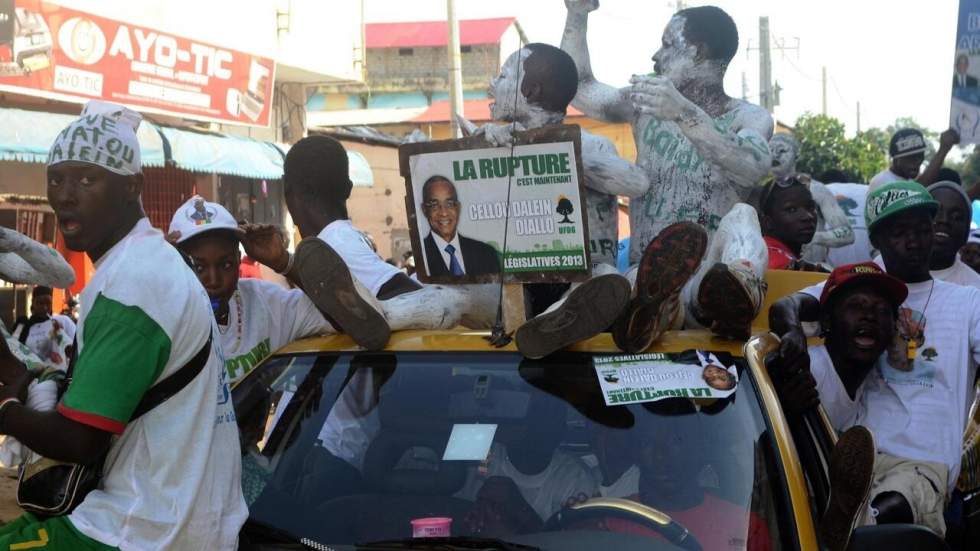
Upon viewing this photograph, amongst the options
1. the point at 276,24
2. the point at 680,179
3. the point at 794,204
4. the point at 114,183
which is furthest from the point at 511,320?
the point at 276,24

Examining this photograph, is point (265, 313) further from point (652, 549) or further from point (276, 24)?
point (276, 24)

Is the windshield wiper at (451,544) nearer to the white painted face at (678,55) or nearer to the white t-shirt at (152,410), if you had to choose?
the white t-shirt at (152,410)

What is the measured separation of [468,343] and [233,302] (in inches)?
41.7

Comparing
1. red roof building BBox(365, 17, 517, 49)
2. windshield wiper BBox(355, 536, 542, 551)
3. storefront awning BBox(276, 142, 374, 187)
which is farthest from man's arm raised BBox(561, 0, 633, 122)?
red roof building BBox(365, 17, 517, 49)

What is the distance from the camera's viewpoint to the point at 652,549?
10.0 ft

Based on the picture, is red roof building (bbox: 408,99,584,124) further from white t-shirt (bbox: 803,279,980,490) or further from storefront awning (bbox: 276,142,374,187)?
white t-shirt (bbox: 803,279,980,490)

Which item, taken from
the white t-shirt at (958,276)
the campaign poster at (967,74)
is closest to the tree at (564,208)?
Answer: the white t-shirt at (958,276)

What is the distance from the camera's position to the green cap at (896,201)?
4.57 m

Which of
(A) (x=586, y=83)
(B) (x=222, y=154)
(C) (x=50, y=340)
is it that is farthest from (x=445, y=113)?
(A) (x=586, y=83)

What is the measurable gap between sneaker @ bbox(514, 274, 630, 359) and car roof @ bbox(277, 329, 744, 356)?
0.17m

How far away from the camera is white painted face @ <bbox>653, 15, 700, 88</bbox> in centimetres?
529

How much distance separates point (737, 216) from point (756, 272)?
40 cm

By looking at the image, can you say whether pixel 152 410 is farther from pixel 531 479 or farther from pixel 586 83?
pixel 586 83

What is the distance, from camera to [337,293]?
3.48m
